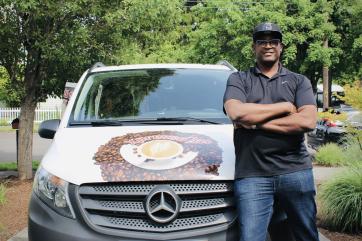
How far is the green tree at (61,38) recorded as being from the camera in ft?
28.9

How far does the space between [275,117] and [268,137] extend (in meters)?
0.13

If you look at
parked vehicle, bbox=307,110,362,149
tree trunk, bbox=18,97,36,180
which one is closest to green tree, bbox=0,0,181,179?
tree trunk, bbox=18,97,36,180

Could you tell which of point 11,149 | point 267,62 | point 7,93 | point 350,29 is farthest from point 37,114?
point 267,62

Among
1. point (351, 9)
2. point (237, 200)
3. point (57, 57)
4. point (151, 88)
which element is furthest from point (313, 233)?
point (351, 9)

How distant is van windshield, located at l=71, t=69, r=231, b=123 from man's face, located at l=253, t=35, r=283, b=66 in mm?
956

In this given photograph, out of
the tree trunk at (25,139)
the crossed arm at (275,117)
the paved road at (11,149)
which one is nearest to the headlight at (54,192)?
the crossed arm at (275,117)

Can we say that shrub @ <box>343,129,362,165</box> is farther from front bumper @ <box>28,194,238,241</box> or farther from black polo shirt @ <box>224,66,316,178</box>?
front bumper @ <box>28,194,238,241</box>

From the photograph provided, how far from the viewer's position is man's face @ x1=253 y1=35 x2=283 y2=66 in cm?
355

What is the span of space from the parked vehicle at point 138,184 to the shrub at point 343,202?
2.46 meters

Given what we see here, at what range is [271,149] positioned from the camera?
11.1 feet

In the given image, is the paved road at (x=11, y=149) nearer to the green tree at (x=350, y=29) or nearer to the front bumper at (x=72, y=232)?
the front bumper at (x=72, y=232)

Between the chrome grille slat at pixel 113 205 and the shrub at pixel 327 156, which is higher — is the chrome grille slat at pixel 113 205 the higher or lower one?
the higher one

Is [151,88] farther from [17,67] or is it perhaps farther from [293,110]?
[17,67]

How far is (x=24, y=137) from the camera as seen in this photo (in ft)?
32.3
